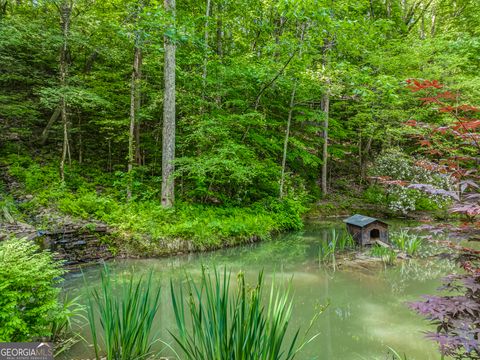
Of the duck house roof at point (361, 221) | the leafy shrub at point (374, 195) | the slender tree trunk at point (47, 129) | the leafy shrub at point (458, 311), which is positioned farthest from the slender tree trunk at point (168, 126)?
the leafy shrub at point (374, 195)

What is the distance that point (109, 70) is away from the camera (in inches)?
382

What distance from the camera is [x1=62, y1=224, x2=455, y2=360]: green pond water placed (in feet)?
10.4

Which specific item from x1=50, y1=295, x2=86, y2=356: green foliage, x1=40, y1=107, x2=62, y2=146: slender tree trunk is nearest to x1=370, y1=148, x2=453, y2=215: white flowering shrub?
x1=50, y1=295, x2=86, y2=356: green foliage

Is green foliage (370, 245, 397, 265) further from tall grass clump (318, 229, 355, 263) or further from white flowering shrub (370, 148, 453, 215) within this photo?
white flowering shrub (370, 148, 453, 215)

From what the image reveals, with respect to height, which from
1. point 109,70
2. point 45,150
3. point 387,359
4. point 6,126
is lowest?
point 387,359

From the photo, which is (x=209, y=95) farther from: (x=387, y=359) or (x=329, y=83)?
(x=387, y=359)

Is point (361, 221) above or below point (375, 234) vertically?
above

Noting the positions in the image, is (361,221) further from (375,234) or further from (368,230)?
(375,234)

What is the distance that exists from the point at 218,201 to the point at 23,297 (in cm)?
725

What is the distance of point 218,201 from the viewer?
375 inches

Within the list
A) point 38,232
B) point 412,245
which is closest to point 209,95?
point 38,232

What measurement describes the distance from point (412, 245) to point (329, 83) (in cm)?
481

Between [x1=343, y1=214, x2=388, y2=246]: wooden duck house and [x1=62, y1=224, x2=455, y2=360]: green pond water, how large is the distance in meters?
0.99

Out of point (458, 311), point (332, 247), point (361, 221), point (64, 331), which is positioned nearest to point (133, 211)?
point (64, 331)
